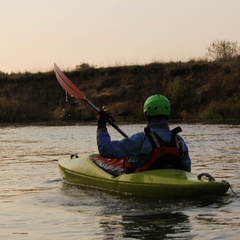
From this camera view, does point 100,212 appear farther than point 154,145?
No

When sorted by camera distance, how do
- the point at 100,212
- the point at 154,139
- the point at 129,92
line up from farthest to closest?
1. the point at 129,92
2. the point at 154,139
3. the point at 100,212

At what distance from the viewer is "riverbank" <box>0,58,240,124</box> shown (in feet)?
108

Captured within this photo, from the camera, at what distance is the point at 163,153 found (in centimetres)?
784

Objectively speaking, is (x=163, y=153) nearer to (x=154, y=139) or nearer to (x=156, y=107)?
(x=154, y=139)

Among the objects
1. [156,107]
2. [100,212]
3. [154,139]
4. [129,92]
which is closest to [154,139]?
[154,139]

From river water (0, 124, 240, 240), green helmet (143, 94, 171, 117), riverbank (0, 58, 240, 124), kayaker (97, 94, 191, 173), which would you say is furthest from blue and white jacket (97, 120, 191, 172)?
riverbank (0, 58, 240, 124)

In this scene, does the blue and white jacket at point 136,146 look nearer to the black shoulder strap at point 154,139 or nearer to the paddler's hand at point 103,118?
the black shoulder strap at point 154,139

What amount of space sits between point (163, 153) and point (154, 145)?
0.58 feet

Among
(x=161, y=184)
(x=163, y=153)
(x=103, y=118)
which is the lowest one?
(x=161, y=184)

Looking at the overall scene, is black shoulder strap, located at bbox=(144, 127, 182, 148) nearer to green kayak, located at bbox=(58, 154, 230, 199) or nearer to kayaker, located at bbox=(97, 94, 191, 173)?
kayaker, located at bbox=(97, 94, 191, 173)

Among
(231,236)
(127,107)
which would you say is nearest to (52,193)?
(231,236)

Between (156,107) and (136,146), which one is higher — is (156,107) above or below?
above

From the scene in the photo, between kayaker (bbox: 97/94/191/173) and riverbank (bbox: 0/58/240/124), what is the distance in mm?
21148

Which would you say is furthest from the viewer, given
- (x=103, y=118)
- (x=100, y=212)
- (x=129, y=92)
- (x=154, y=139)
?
(x=129, y=92)
